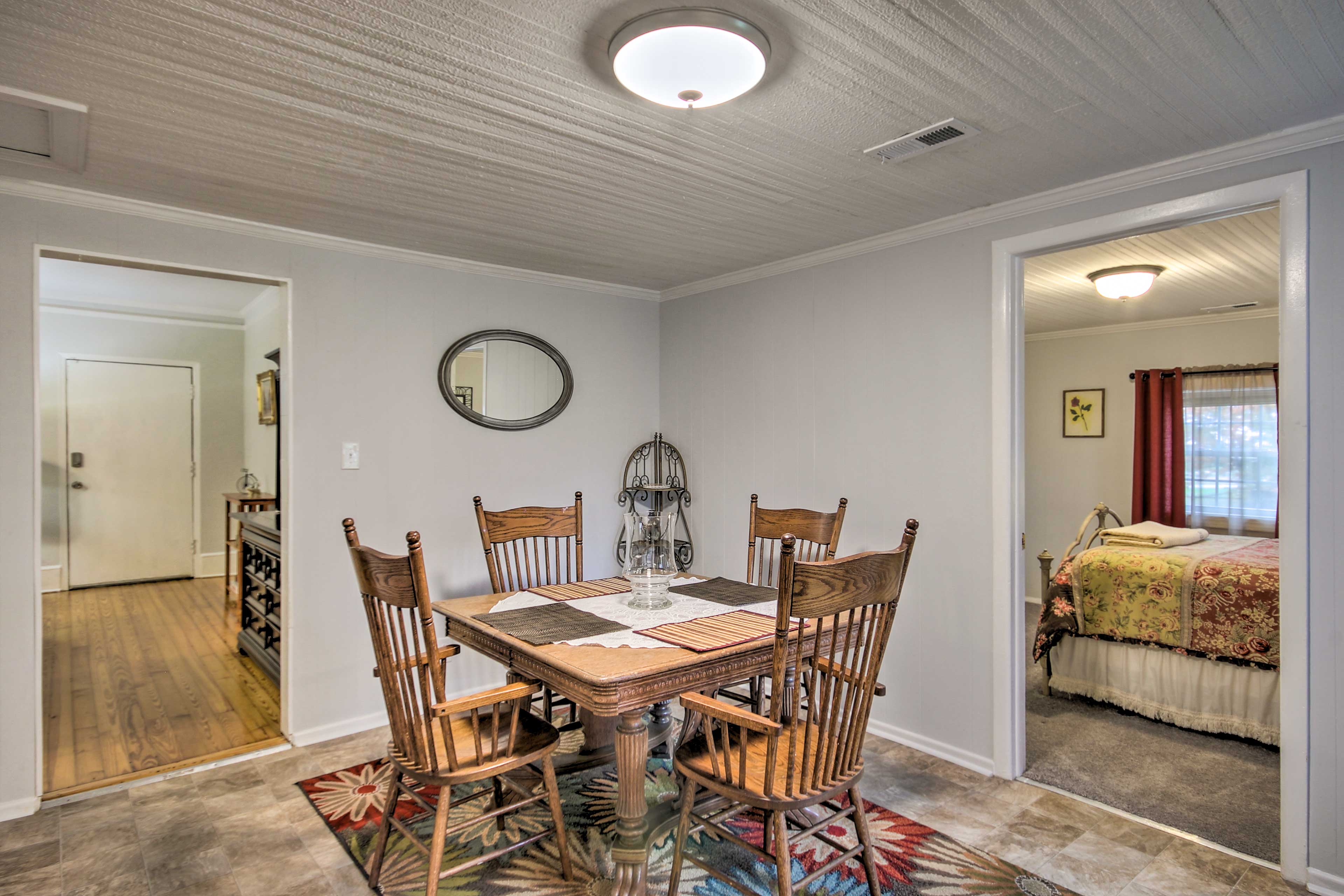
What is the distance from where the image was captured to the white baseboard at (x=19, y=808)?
245cm

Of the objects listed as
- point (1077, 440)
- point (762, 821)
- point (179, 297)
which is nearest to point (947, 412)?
point (762, 821)

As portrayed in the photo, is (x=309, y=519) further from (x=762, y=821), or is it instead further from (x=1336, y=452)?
(x=1336, y=452)

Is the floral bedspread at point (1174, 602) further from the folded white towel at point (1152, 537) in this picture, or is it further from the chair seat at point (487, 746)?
the chair seat at point (487, 746)

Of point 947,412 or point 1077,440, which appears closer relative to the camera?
point 947,412

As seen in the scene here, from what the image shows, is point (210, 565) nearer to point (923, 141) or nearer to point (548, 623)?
point (548, 623)

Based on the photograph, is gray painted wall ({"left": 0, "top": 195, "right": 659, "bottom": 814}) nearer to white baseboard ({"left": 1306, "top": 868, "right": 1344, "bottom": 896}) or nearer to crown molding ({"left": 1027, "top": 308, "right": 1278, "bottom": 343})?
white baseboard ({"left": 1306, "top": 868, "right": 1344, "bottom": 896})

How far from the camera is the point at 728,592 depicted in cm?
264

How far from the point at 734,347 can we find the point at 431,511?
1.81 meters

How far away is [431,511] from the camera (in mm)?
3514

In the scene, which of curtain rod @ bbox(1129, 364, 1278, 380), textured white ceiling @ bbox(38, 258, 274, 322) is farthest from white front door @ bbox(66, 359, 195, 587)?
curtain rod @ bbox(1129, 364, 1278, 380)

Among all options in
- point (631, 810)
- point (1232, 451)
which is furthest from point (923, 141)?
point (1232, 451)

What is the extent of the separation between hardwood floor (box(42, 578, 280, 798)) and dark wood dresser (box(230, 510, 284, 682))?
0.33ft

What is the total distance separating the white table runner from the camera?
200cm

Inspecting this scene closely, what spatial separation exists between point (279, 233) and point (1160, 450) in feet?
19.8
